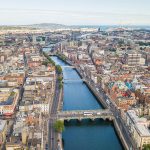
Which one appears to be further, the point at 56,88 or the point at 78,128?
the point at 56,88

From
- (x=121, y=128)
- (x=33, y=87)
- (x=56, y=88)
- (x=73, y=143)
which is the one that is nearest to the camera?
(x=73, y=143)

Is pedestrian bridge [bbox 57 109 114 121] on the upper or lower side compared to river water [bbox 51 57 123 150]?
upper

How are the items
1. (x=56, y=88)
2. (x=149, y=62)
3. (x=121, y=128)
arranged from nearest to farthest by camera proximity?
(x=121, y=128) < (x=56, y=88) < (x=149, y=62)

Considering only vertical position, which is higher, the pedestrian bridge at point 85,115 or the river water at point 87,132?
the pedestrian bridge at point 85,115

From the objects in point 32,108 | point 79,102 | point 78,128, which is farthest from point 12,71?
point 78,128

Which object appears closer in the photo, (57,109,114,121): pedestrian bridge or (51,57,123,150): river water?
(51,57,123,150): river water

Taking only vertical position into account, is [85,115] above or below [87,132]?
above

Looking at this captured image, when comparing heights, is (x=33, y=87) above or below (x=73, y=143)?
above

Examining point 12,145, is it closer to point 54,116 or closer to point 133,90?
point 54,116

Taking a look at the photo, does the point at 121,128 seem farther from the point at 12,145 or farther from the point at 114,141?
the point at 12,145

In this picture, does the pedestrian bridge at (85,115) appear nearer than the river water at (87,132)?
No
